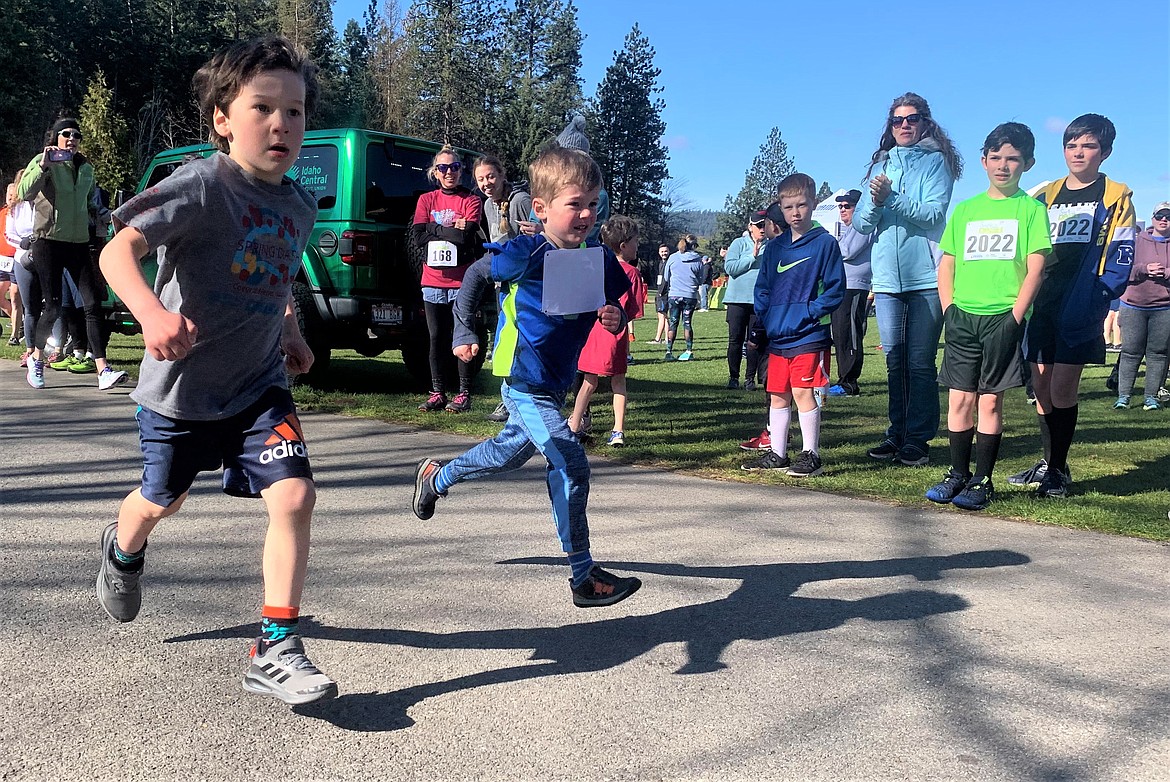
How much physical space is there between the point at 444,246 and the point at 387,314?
3.15ft

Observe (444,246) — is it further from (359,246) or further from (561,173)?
(561,173)

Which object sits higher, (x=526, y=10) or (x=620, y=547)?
(x=526, y=10)

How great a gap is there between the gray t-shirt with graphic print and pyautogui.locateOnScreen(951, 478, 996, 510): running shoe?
3928mm

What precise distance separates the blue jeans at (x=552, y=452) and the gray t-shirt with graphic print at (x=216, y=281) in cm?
103

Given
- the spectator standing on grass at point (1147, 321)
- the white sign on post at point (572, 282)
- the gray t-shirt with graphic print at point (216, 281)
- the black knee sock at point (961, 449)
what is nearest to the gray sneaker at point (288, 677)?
the gray t-shirt with graphic print at point (216, 281)

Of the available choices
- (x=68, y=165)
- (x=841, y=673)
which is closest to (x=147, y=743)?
(x=841, y=673)

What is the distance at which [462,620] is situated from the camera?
3.29 metres

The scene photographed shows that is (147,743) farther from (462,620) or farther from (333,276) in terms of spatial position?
(333,276)

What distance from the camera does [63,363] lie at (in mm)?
9766

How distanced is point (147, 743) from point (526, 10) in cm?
6871

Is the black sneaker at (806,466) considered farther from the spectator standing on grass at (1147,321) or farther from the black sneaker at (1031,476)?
the spectator standing on grass at (1147,321)

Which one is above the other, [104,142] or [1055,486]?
[104,142]

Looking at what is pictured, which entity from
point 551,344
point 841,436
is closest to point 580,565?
point 551,344

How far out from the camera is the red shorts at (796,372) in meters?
6.05
